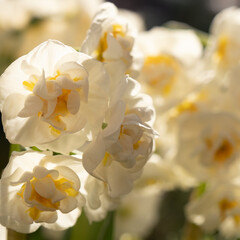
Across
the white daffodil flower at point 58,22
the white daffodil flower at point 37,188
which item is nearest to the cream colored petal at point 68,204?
the white daffodil flower at point 37,188

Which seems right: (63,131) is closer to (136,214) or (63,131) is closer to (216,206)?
(216,206)

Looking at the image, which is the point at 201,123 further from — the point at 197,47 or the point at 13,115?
the point at 13,115

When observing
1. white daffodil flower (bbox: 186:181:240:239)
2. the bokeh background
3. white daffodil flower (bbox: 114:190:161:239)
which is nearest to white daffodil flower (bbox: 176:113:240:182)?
white daffodil flower (bbox: 186:181:240:239)

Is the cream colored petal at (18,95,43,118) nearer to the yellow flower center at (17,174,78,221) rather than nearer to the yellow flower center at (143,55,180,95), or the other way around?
the yellow flower center at (17,174,78,221)

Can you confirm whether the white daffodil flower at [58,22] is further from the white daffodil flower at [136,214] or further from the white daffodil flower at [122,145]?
the white daffodil flower at [122,145]

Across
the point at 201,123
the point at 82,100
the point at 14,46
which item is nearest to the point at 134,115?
the point at 82,100

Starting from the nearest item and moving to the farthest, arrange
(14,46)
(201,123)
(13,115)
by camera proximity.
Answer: (13,115) → (201,123) → (14,46)

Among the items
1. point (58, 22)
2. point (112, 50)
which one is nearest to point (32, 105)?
point (112, 50)
